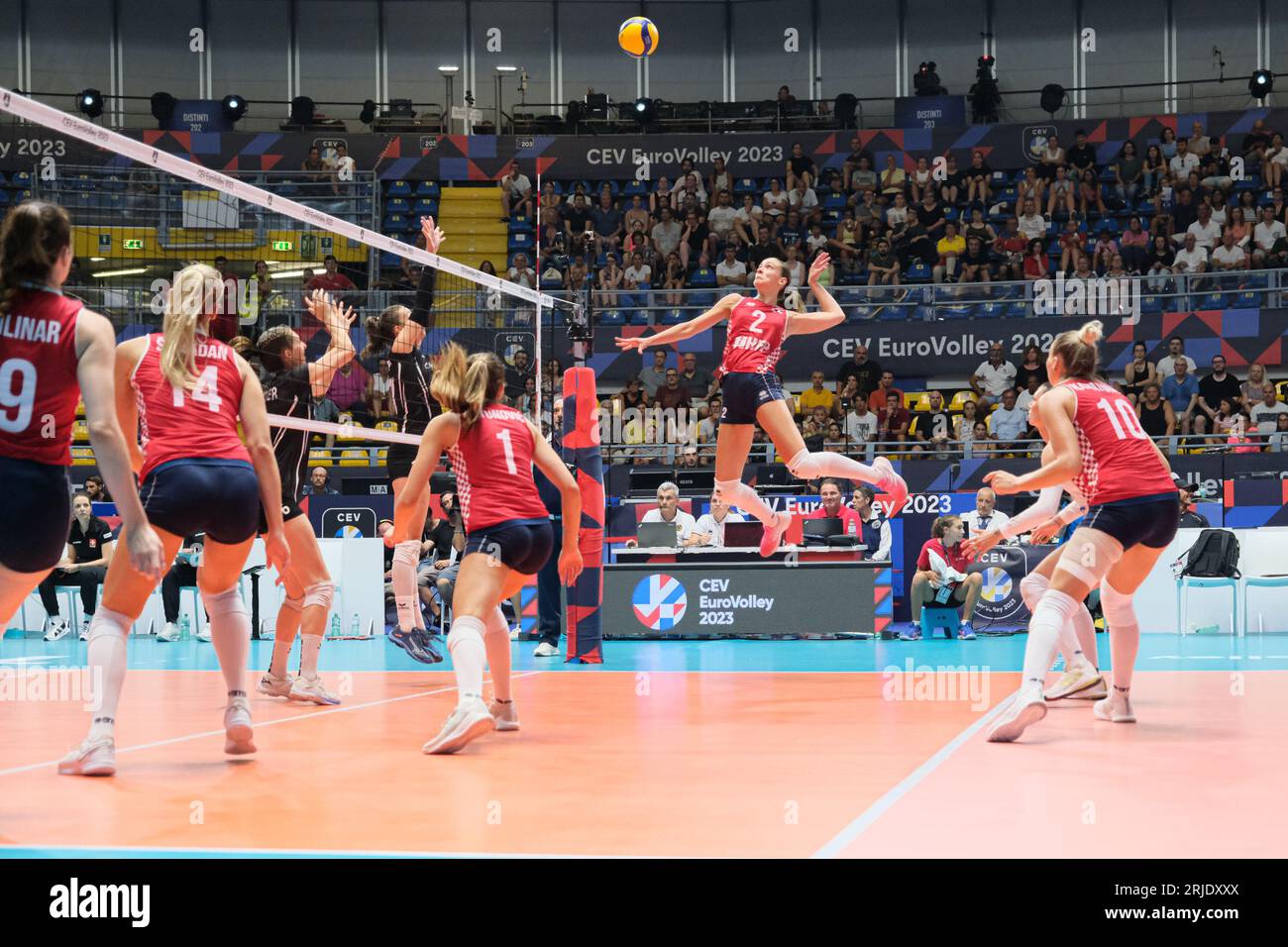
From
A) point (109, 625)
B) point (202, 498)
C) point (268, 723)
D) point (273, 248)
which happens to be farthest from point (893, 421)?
point (109, 625)

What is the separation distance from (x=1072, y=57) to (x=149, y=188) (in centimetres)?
1913

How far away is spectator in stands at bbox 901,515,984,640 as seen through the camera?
46.5ft

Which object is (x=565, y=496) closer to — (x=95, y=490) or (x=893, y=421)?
(x=95, y=490)

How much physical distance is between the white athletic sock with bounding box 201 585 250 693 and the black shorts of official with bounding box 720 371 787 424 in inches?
165

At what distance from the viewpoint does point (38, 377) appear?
409 centimetres

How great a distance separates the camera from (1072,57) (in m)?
27.9

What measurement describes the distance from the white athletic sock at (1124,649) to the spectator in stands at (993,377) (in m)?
13.1

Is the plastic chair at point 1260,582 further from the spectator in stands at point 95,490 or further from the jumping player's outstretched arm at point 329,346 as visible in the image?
the spectator in stands at point 95,490

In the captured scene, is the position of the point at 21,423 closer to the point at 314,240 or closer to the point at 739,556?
the point at 739,556

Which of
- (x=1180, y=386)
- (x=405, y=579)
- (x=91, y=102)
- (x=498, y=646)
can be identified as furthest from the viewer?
(x=91, y=102)

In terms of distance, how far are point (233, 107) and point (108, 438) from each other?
23.8 m

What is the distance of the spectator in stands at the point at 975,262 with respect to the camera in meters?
21.5

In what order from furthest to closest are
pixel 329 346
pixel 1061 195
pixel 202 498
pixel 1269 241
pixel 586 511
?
pixel 1061 195 < pixel 1269 241 < pixel 586 511 < pixel 329 346 < pixel 202 498
